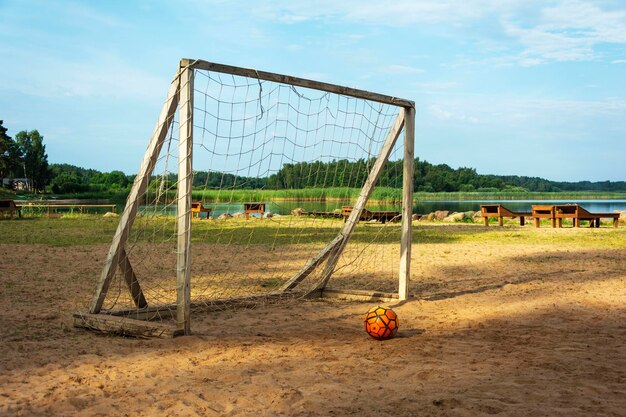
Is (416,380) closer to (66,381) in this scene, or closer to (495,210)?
(66,381)

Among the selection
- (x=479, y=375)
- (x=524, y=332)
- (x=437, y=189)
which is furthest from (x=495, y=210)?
(x=437, y=189)

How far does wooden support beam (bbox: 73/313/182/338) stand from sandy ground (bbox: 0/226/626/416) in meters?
0.13

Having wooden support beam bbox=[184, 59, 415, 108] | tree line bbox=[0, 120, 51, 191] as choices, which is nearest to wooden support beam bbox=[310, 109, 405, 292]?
wooden support beam bbox=[184, 59, 415, 108]

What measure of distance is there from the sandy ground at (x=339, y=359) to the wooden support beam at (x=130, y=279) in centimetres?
69

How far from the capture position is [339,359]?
5.29 m

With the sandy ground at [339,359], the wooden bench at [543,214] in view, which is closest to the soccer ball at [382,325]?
the sandy ground at [339,359]

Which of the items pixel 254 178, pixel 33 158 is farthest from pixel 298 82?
pixel 33 158

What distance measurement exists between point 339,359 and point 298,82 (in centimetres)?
331

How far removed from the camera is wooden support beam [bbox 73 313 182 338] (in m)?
6.07

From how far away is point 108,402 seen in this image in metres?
4.27

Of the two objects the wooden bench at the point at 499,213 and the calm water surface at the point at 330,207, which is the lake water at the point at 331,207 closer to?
the calm water surface at the point at 330,207

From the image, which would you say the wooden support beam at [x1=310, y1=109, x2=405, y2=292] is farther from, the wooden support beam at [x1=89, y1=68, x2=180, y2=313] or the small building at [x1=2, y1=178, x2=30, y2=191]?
the small building at [x1=2, y1=178, x2=30, y2=191]

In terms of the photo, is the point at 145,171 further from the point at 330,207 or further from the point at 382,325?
the point at 330,207

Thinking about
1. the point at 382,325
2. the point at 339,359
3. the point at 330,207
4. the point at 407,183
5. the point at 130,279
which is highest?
the point at 407,183
